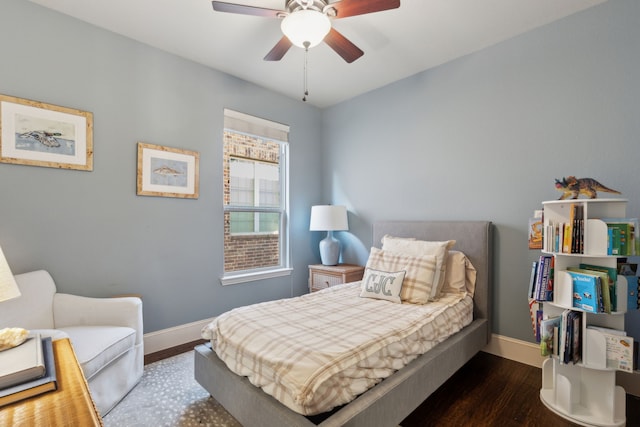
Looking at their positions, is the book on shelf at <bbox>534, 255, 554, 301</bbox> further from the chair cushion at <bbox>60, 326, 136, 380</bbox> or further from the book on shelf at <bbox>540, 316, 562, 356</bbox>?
the chair cushion at <bbox>60, 326, 136, 380</bbox>

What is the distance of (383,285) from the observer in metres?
2.45

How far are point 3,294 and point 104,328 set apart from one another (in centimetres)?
82

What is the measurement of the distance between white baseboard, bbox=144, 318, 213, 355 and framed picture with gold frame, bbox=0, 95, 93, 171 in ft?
5.12

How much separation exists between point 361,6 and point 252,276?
2798 mm

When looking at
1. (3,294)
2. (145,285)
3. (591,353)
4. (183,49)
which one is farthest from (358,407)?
(183,49)

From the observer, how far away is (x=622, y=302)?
176cm

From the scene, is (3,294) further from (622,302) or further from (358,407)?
A: (622,302)

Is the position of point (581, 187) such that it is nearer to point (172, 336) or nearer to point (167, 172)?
point (167, 172)

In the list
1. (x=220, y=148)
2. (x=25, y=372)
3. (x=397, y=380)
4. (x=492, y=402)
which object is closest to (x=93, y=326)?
(x=25, y=372)

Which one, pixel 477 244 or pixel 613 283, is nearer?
pixel 613 283

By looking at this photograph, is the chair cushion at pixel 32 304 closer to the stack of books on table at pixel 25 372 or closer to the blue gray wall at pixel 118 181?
the blue gray wall at pixel 118 181

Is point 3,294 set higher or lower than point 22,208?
lower

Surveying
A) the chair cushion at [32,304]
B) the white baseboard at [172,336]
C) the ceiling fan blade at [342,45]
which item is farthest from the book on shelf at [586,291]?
the chair cushion at [32,304]

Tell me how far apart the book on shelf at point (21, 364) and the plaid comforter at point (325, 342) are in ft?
2.76
